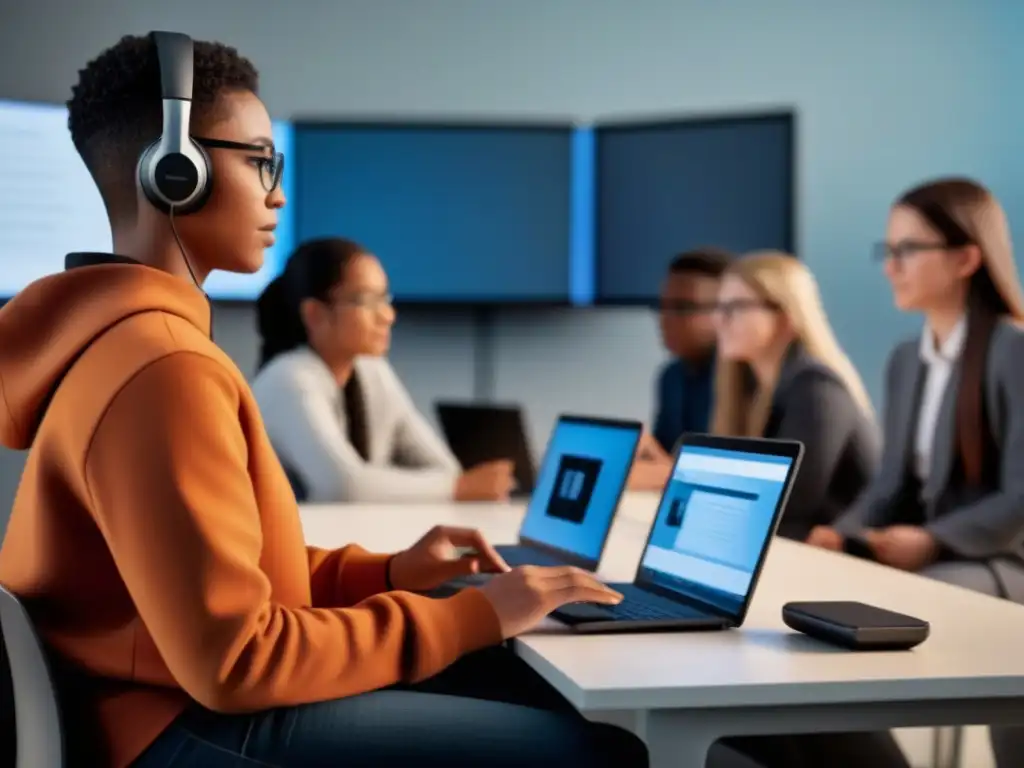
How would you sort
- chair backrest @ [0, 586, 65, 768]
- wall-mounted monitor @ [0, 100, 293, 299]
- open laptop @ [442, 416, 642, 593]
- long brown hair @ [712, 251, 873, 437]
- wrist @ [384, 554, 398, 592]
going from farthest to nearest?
1. wall-mounted monitor @ [0, 100, 293, 299]
2. long brown hair @ [712, 251, 873, 437]
3. open laptop @ [442, 416, 642, 593]
4. wrist @ [384, 554, 398, 592]
5. chair backrest @ [0, 586, 65, 768]

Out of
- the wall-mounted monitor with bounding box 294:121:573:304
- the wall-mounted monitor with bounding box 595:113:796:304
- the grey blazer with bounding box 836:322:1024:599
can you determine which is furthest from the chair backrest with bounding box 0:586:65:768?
the wall-mounted monitor with bounding box 595:113:796:304

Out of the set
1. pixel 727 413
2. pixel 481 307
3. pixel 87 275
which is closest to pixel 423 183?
pixel 481 307

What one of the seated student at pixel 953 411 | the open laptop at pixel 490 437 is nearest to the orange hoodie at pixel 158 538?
the seated student at pixel 953 411

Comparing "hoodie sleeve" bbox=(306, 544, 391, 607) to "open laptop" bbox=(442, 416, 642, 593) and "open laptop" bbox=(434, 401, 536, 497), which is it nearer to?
"open laptop" bbox=(442, 416, 642, 593)

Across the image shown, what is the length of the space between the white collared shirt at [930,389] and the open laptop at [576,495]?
108 cm

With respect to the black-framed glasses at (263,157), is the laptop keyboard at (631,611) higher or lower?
lower

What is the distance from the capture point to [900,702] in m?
1.25

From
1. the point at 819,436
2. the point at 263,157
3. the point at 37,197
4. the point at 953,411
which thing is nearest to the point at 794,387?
the point at 819,436

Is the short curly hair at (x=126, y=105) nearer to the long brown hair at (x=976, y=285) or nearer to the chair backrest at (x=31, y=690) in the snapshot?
the chair backrest at (x=31, y=690)

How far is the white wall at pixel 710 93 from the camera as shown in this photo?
16.3ft

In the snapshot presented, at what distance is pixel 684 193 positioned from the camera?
4.63m

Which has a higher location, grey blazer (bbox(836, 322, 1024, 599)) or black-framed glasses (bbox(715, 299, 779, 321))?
black-framed glasses (bbox(715, 299, 779, 321))

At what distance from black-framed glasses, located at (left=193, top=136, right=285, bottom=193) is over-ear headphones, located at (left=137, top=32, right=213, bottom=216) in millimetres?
31

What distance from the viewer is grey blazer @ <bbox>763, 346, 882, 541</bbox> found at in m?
2.99
